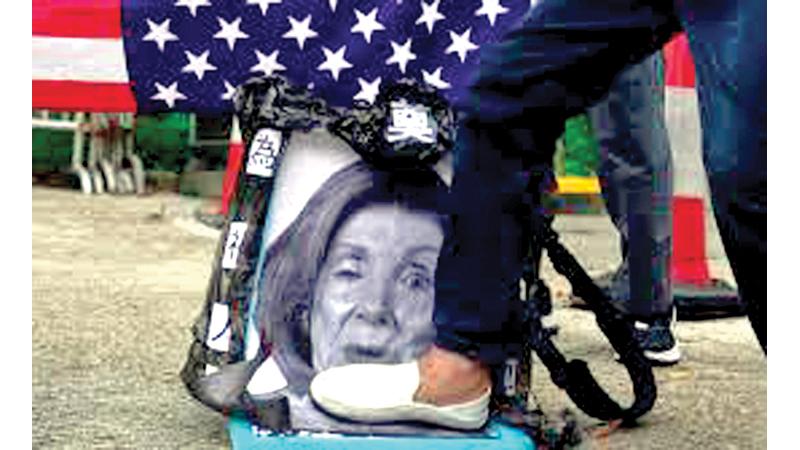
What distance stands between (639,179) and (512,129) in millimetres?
1024

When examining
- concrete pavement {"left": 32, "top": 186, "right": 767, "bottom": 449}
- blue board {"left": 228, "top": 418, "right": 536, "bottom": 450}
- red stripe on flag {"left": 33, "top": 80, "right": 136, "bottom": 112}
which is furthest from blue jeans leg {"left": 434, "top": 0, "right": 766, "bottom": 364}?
red stripe on flag {"left": 33, "top": 80, "right": 136, "bottom": 112}

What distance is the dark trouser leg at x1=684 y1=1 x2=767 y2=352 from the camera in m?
1.90

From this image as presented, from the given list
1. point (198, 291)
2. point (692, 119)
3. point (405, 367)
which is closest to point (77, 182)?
point (198, 291)

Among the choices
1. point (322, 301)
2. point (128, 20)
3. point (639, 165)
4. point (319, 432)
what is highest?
point (128, 20)

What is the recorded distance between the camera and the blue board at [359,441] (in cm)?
231

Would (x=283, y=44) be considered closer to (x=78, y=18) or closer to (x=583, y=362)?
(x=78, y=18)

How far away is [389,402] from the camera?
2.37m

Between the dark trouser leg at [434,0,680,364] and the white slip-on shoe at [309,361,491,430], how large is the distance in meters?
0.10

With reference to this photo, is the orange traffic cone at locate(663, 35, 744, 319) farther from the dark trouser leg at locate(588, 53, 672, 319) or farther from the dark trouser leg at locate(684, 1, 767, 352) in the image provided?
the dark trouser leg at locate(684, 1, 767, 352)

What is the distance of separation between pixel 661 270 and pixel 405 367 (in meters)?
0.98

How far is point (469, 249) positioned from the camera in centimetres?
227

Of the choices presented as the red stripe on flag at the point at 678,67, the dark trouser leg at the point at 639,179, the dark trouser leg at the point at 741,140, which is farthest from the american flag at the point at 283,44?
the red stripe on flag at the point at 678,67

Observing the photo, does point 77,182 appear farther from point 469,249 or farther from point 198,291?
point 469,249

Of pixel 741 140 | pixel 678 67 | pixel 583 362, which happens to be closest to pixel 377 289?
pixel 583 362
